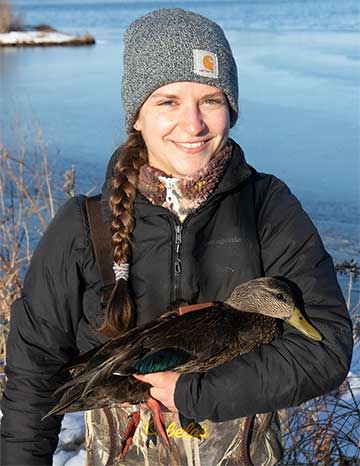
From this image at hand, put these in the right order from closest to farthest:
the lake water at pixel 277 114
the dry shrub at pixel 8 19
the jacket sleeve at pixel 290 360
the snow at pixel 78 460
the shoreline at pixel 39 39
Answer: the jacket sleeve at pixel 290 360 → the snow at pixel 78 460 → the lake water at pixel 277 114 → the shoreline at pixel 39 39 → the dry shrub at pixel 8 19

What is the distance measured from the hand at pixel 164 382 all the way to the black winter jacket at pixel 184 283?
0.03 m

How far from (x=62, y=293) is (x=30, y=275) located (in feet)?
0.43

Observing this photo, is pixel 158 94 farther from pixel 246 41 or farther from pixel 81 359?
pixel 246 41

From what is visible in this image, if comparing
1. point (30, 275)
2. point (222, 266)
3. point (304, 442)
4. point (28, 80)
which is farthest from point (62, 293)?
point (28, 80)

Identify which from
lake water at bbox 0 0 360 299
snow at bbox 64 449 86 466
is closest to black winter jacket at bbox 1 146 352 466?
lake water at bbox 0 0 360 299

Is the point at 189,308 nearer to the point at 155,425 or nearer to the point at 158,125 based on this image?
the point at 155,425

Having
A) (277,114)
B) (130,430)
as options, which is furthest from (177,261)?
(277,114)

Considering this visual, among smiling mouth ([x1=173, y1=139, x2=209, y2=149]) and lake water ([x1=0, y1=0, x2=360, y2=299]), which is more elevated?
smiling mouth ([x1=173, y1=139, x2=209, y2=149])

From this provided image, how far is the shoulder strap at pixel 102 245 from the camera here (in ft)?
7.22

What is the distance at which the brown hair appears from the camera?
7.04ft

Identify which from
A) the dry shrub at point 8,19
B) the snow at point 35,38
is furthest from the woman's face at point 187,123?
the dry shrub at point 8,19

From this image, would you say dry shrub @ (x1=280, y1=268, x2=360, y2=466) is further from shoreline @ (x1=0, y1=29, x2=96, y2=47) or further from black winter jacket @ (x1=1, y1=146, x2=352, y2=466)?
shoreline @ (x1=0, y1=29, x2=96, y2=47)

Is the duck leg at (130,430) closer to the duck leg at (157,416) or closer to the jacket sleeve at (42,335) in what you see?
the duck leg at (157,416)

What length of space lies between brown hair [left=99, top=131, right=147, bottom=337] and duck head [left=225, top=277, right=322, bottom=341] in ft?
1.06
